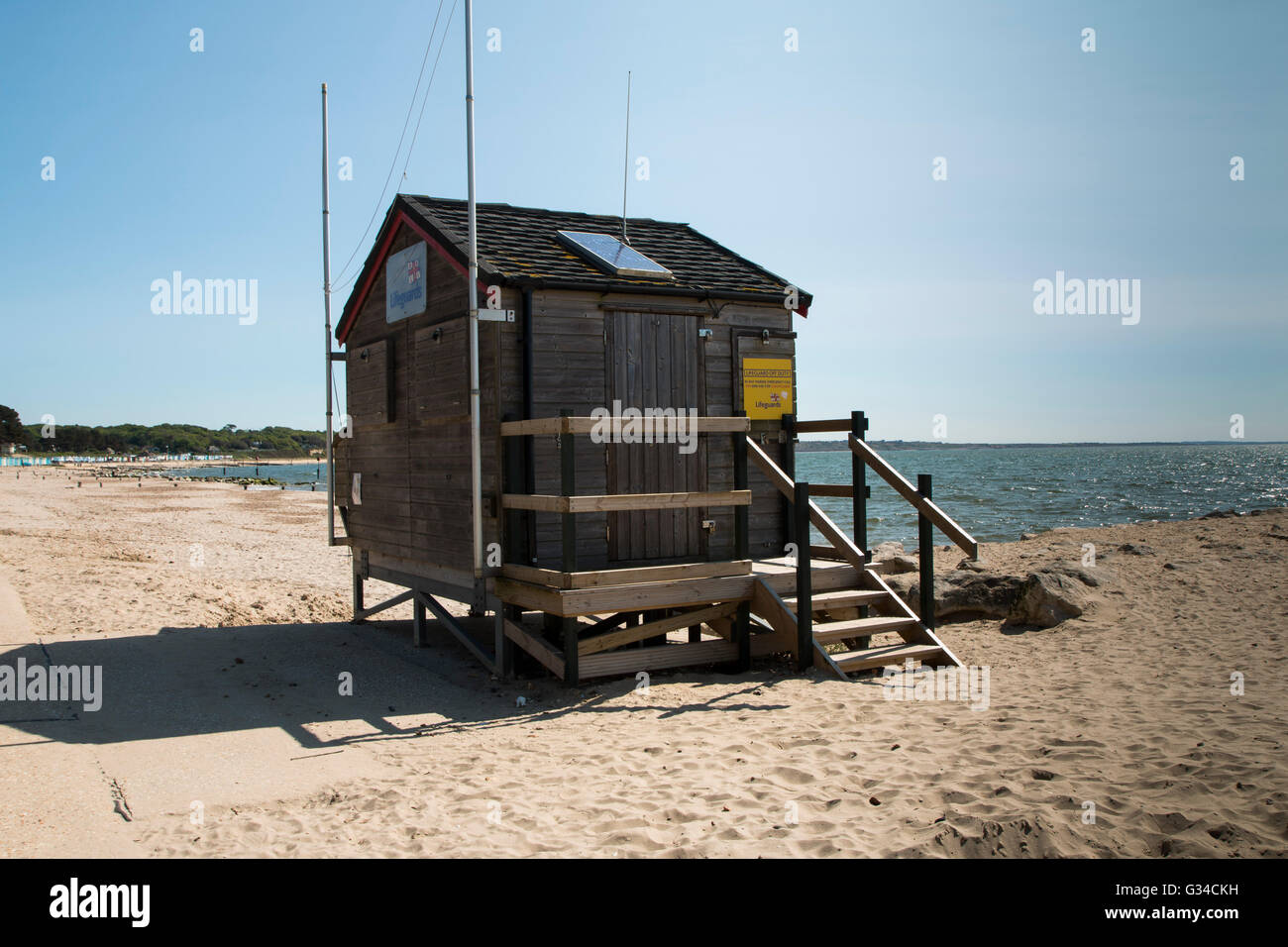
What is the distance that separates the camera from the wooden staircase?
8.66m

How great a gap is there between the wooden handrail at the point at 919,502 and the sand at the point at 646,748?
1.33 metres

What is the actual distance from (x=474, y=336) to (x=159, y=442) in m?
198

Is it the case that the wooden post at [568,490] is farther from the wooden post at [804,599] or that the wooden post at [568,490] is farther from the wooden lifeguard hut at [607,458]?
the wooden post at [804,599]

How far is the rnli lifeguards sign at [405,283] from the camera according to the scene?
10.6 metres

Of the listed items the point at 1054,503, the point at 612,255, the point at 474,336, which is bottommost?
the point at 1054,503

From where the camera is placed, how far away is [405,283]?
36.0 ft

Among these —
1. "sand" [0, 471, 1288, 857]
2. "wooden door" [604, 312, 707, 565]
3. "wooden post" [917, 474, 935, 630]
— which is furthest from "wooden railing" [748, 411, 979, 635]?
"sand" [0, 471, 1288, 857]

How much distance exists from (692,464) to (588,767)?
4746 mm

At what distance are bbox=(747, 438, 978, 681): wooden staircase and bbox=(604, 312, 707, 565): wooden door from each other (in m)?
0.90

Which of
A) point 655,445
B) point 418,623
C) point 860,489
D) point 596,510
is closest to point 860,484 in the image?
point 860,489

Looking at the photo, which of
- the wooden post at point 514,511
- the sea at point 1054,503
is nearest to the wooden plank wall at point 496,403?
the wooden post at point 514,511

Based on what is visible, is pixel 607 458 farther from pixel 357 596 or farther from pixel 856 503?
pixel 357 596

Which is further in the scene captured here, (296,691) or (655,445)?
(655,445)
